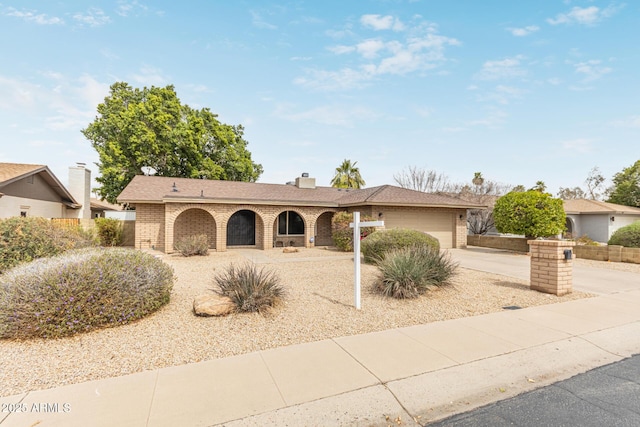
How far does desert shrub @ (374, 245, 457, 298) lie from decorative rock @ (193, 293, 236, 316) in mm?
3410

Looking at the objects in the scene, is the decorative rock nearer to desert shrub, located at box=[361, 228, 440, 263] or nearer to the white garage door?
desert shrub, located at box=[361, 228, 440, 263]

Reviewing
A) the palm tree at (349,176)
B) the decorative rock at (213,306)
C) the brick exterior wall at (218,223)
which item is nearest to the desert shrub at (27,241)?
the decorative rock at (213,306)

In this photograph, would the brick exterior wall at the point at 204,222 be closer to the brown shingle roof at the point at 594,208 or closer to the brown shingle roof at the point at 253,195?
the brown shingle roof at the point at 253,195

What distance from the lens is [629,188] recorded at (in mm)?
27656

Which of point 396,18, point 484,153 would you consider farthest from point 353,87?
point 484,153

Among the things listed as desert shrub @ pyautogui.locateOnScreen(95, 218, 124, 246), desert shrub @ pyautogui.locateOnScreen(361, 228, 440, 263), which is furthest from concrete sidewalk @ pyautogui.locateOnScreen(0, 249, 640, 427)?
desert shrub @ pyautogui.locateOnScreen(95, 218, 124, 246)

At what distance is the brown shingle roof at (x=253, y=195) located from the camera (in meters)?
15.3

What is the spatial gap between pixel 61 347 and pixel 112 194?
2433cm

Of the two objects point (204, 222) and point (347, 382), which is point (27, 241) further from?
point (204, 222)

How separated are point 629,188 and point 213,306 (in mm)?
38767

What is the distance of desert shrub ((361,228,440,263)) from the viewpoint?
10914 millimetres

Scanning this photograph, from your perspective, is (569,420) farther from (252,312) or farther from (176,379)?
(252,312)

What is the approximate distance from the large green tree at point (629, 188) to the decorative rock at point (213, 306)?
1516 inches

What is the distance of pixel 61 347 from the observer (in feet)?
12.9
